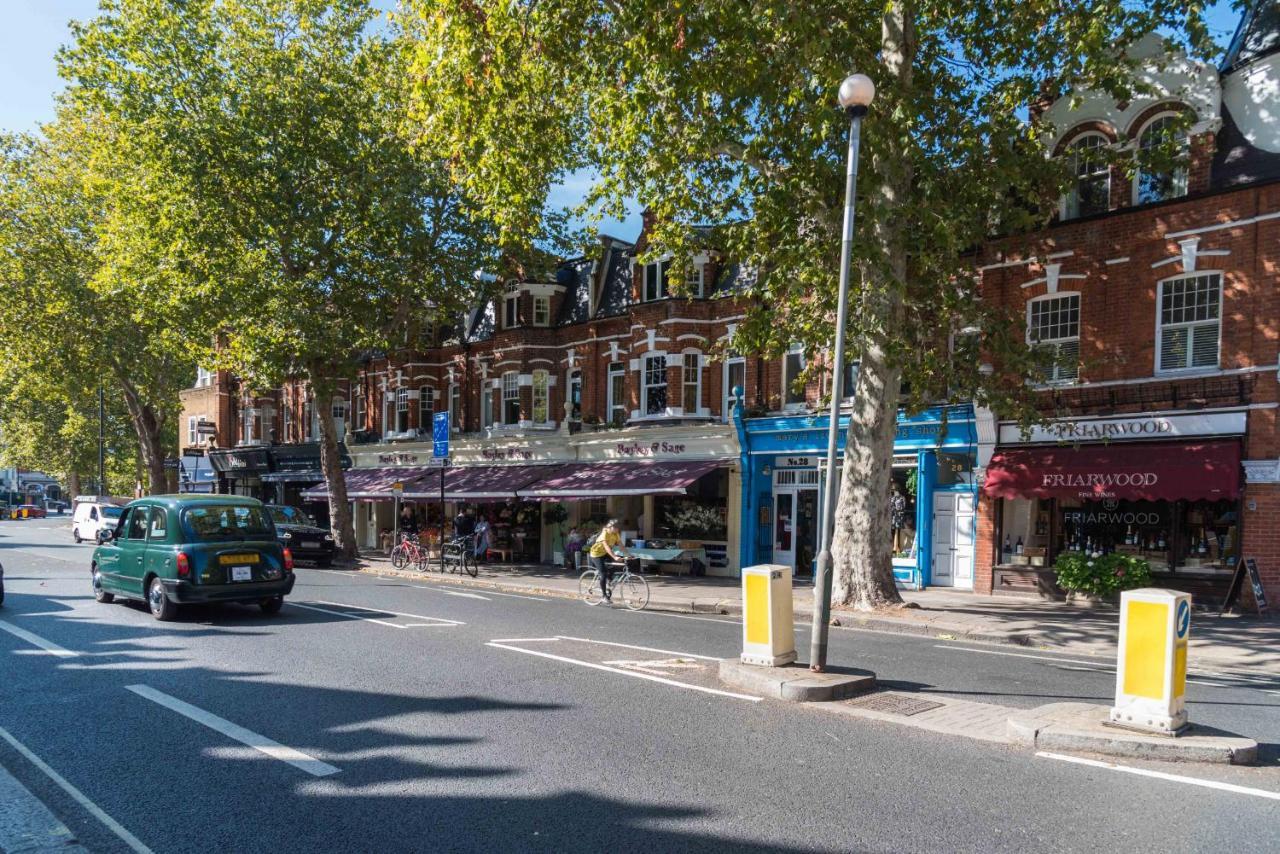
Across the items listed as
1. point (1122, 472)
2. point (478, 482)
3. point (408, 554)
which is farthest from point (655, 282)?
point (1122, 472)

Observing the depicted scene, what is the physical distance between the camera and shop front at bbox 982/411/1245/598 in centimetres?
1504

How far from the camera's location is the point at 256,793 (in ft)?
17.9

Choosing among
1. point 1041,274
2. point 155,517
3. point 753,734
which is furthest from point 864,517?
point 155,517

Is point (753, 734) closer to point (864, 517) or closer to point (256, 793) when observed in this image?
point (256, 793)

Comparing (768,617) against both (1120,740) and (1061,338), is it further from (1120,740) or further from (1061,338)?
(1061,338)

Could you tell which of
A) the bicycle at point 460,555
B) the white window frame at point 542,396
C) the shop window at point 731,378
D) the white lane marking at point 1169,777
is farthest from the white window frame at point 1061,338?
the white window frame at point 542,396

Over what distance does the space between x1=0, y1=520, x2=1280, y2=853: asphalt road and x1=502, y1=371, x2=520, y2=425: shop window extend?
1726 centimetres

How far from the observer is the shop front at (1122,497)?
15.0 meters

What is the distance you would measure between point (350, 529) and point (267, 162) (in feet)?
35.6

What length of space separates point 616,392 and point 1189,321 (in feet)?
47.3

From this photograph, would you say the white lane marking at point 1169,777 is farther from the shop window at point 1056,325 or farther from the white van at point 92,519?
the white van at point 92,519

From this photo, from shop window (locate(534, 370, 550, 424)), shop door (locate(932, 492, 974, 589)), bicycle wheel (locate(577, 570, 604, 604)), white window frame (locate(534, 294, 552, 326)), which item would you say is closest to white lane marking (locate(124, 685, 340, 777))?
bicycle wheel (locate(577, 570, 604, 604))

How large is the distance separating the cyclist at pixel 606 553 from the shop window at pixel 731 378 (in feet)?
23.9

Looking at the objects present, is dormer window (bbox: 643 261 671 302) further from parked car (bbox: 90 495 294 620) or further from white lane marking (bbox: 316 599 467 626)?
parked car (bbox: 90 495 294 620)
